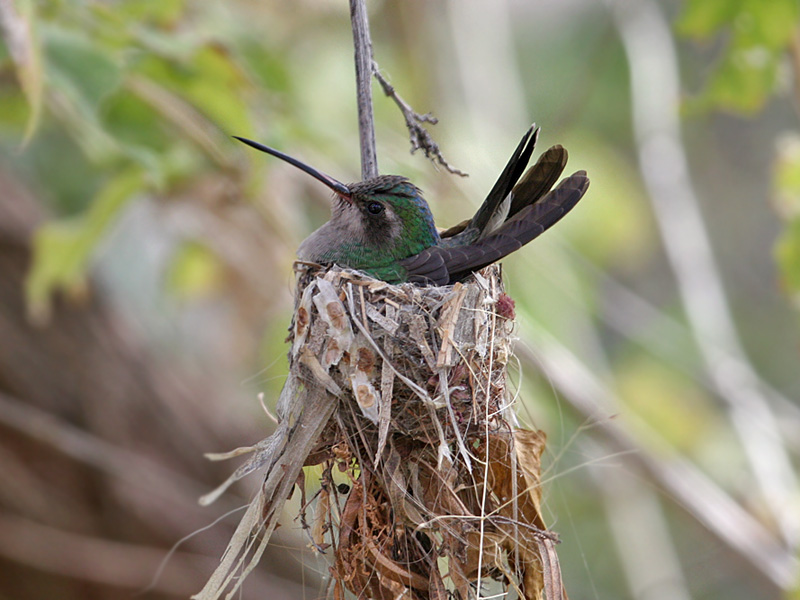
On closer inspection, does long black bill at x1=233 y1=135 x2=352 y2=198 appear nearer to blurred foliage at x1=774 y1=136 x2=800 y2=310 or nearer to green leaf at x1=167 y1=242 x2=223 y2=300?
blurred foliage at x1=774 y1=136 x2=800 y2=310

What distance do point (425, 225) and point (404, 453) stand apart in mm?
850

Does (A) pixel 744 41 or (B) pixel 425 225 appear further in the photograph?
(A) pixel 744 41

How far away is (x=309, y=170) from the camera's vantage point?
2055 millimetres

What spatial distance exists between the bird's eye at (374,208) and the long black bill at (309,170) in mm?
94

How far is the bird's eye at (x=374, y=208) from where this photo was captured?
7.89 feet

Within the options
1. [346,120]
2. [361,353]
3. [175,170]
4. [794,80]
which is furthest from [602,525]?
[361,353]

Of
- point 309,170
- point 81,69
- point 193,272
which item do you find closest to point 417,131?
→ point 309,170

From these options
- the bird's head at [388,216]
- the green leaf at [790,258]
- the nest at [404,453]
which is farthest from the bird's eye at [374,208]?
the green leaf at [790,258]

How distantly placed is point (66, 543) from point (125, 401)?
827 mm

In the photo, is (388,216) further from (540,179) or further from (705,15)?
(705,15)

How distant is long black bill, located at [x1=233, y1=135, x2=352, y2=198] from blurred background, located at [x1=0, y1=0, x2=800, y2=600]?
32cm

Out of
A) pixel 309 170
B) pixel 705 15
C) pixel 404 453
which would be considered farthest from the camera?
pixel 705 15

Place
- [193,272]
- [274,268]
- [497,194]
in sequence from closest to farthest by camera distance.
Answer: [497,194]
[274,268]
[193,272]

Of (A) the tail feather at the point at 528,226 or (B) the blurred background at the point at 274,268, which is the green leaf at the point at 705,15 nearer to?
(B) the blurred background at the point at 274,268
